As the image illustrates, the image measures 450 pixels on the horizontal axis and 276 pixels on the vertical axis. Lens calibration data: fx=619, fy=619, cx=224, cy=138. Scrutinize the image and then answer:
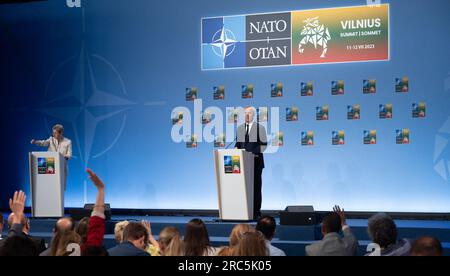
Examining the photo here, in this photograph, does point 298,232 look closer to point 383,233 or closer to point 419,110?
point 419,110

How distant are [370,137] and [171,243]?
536cm

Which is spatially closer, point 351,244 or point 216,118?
point 351,244

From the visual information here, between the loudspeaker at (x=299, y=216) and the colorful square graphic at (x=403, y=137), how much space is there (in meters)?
2.12

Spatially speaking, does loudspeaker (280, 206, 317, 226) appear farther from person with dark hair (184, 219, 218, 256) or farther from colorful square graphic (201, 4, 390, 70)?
person with dark hair (184, 219, 218, 256)

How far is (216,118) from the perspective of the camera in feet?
30.1

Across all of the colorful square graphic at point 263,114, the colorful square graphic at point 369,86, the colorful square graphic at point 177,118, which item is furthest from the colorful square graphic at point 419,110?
the colorful square graphic at point 177,118

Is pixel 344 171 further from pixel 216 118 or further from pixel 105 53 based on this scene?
pixel 105 53

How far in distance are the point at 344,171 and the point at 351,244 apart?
4.33 metres

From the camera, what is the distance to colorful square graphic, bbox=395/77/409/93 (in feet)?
27.7

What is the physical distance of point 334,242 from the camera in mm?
4262

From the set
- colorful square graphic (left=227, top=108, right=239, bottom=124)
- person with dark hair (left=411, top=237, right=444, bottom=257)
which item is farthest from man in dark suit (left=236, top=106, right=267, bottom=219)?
person with dark hair (left=411, top=237, right=444, bottom=257)

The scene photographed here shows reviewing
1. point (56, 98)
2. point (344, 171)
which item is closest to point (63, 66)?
point (56, 98)

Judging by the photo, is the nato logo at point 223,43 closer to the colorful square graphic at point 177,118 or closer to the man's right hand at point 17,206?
the colorful square graphic at point 177,118

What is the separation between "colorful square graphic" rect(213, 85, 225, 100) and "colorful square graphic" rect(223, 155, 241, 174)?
7.50 feet
